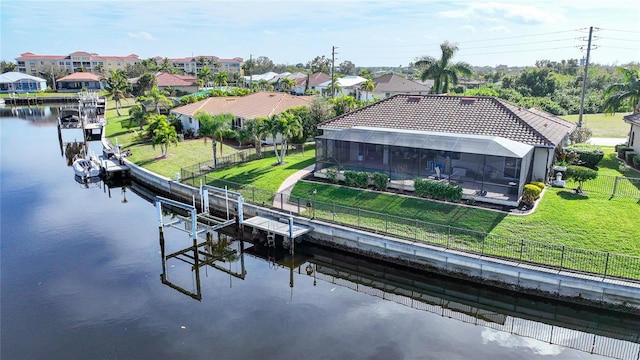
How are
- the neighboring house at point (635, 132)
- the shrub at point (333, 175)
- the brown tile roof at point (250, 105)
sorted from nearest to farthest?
the shrub at point (333, 175)
the neighboring house at point (635, 132)
the brown tile roof at point (250, 105)

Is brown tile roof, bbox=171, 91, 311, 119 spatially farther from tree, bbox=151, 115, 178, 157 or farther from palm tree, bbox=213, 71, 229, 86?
palm tree, bbox=213, 71, 229, 86

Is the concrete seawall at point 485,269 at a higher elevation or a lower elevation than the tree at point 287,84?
lower

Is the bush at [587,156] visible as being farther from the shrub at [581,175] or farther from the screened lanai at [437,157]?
the screened lanai at [437,157]

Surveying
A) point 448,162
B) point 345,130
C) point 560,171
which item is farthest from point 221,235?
point 560,171

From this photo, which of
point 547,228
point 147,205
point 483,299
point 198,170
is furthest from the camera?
point 198,170

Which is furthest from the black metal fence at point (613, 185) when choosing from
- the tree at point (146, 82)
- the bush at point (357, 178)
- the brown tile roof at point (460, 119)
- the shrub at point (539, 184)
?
the tree at point (146, 82)

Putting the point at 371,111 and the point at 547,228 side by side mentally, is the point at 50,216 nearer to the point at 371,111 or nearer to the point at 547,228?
the point at 371,111
